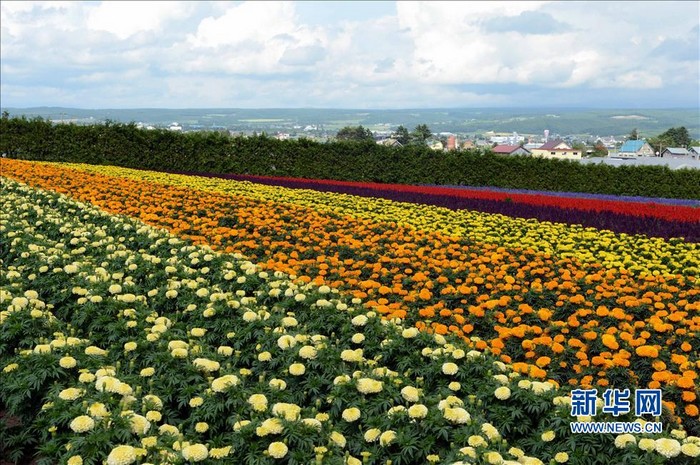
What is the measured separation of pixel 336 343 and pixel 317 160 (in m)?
24.3

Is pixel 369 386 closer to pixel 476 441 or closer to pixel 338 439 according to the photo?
pixel 338 439

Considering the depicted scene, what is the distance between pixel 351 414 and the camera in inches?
150

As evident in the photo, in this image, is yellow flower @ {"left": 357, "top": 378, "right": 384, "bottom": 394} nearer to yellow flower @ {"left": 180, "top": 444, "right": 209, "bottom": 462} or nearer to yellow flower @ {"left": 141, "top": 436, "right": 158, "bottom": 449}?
yellow flower @ {"left": 180, "top": 444, "right": 209, "bottom": 462}

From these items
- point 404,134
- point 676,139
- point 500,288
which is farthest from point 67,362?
point 676,139

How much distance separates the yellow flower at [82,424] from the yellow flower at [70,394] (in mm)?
396

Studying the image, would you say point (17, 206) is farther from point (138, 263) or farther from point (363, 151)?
point (363, 151)

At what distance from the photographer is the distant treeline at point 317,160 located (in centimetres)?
2656

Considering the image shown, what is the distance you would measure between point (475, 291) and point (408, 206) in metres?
6.68

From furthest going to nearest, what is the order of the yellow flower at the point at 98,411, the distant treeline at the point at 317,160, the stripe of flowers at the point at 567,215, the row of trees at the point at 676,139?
the row of trees at the point at 676,139 < the distant treeline at the point at 317,160 < the stripe of flowers at the point at 567,215 < the yellow flower at the point at 98,411

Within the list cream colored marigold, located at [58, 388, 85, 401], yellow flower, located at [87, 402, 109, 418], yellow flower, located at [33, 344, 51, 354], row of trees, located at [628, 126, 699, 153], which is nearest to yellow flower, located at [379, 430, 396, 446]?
yellow flower, located at [87, 402, 109, 418]

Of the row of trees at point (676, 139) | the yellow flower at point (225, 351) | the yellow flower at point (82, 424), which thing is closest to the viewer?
the yellow flower at point (82, 424)

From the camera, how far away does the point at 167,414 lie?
416cm

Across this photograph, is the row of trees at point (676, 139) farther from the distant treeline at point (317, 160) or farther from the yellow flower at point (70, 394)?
the yellow flower at point (70, 394)

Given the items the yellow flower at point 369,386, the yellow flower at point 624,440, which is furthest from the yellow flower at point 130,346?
the yellow flower at point 624,440
